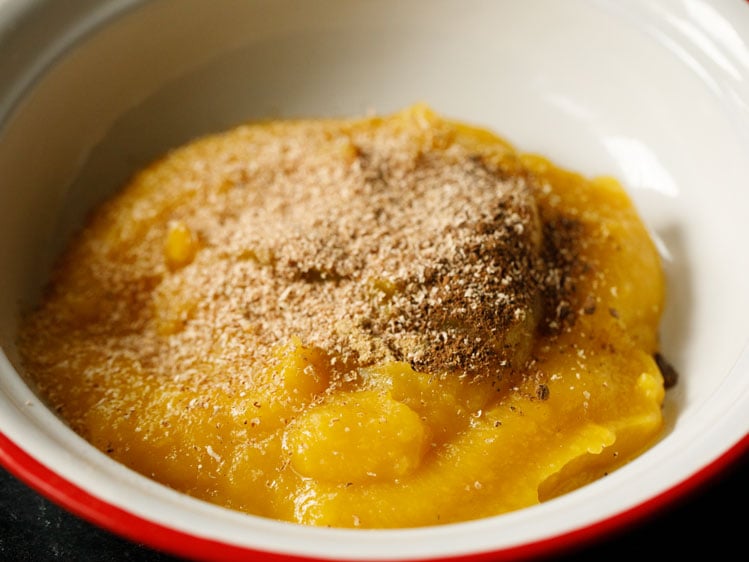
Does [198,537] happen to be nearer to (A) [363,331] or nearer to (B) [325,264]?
(A) [363,331]

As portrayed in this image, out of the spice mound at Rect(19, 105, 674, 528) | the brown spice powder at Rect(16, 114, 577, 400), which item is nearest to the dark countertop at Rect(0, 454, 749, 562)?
the spice mound at Rect(19, 105, 674, 528)

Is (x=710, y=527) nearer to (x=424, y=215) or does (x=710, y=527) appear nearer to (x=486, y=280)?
(x=486, y=280)

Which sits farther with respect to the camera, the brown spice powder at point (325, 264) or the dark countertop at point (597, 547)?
the brown spice powder at point (325, 264)

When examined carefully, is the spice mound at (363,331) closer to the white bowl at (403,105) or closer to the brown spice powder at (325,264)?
the brown spice powder at (325,264)

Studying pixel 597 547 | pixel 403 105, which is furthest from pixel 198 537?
pixel 403 105

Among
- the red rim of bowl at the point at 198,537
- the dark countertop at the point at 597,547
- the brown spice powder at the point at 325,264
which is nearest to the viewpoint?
the red rim of bowl at the point at 198,537

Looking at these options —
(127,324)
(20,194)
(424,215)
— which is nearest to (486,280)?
(424,215)

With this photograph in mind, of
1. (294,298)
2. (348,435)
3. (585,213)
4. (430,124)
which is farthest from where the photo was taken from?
(430,124)

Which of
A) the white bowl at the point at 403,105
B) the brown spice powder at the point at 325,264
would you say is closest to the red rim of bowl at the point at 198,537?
the white bowl at the point at 403,105
